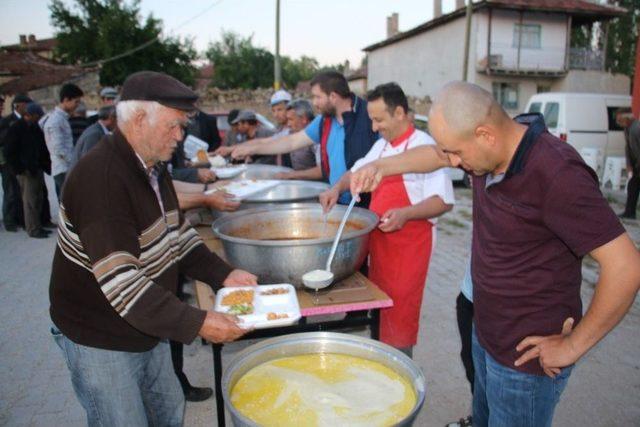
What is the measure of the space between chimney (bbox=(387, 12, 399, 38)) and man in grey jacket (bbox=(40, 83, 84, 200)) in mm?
28104

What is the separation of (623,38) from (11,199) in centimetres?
3426

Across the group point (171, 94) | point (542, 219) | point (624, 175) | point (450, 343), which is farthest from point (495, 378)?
point (624, 175)

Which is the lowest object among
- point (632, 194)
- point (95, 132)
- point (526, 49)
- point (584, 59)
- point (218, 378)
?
point (218, 378)

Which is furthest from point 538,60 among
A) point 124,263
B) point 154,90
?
point 124,263

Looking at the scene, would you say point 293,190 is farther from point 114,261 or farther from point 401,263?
point 114,261

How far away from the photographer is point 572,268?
1.52m

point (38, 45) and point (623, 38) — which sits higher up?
point (38, 45)

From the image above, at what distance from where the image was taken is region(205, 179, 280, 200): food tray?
9.92 feet

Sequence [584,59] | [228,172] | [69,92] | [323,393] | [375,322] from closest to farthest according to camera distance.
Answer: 1. [323,393]
2. [375,322]
3. [228,172]
4. [69,92]
5. [584,59]

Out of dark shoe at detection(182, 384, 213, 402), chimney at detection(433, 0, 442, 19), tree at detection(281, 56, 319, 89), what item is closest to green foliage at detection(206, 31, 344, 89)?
tree at detection(281, 56, 319, 89)

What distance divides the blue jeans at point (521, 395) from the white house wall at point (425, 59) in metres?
23.5

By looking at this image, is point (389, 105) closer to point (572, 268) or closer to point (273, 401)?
point (572, 268)

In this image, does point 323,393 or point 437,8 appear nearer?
point 323,393

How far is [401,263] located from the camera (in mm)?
2811
